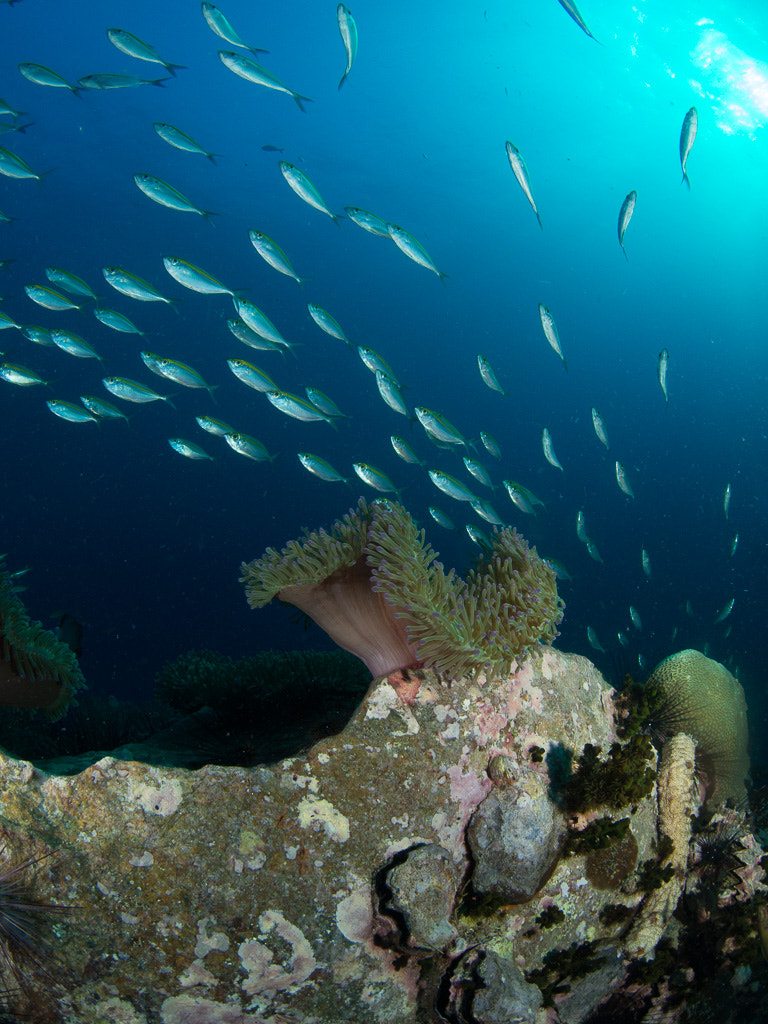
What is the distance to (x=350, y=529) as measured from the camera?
9.80 feet

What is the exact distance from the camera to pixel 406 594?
2.54 m

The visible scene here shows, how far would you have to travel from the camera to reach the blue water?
3284cm

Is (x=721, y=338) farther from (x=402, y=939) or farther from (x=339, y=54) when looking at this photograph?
(x=402, y=939)

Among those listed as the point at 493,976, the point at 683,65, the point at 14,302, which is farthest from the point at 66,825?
the point at 14,302

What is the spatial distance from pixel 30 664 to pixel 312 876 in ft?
6.66

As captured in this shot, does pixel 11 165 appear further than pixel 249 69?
Yes

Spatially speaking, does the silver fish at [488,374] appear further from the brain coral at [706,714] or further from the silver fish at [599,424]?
the brain coral at [706,714]

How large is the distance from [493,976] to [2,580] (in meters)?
3.35

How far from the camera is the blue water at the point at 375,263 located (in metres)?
32.8

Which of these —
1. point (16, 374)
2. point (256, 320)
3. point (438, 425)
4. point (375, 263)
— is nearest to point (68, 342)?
point (16, 374)

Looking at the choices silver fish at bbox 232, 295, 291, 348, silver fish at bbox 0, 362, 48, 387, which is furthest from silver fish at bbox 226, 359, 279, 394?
silver fish at bbox 0, 362, 48, 387

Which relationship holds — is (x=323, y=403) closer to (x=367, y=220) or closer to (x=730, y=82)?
(x=367, y=220)

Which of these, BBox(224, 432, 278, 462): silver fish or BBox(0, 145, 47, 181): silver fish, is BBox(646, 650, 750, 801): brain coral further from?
BBox(0, 145, 47, 181): silver fish

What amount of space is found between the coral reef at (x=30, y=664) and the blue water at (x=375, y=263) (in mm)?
14580
